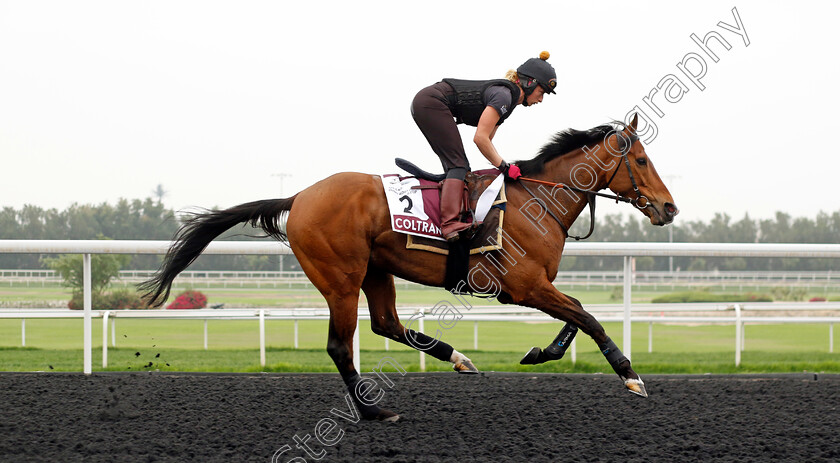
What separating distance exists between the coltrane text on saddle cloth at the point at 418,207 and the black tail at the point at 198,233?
0.85m

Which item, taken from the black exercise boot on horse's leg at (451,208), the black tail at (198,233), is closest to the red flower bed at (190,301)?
the black tail at (198,233)

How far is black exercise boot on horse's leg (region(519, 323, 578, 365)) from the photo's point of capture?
429 cm

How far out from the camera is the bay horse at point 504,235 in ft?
14.0

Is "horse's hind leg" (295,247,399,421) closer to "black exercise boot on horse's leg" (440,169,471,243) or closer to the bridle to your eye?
"black exercise boot on horse's leg" (440,169,471,243)

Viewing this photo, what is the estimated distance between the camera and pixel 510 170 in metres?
4.46

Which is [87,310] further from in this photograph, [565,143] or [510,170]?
[565,143]

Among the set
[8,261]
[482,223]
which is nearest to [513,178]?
[482,223]

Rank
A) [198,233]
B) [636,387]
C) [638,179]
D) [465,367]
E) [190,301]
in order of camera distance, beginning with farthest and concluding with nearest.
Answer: [190,301] < [198,233] < [465,367] < [638,179] < [636,387]

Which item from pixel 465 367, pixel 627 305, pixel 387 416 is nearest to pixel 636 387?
pixel 465 367

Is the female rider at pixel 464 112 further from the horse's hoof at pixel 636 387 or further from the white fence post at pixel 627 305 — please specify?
the white fence post at pixel 627 305

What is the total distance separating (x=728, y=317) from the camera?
7.49 meters

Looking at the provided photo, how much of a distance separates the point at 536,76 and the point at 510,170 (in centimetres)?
60

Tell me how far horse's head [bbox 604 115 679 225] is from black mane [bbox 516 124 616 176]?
0.09 meters

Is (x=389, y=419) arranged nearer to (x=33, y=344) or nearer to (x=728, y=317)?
(x=728, y=317)
